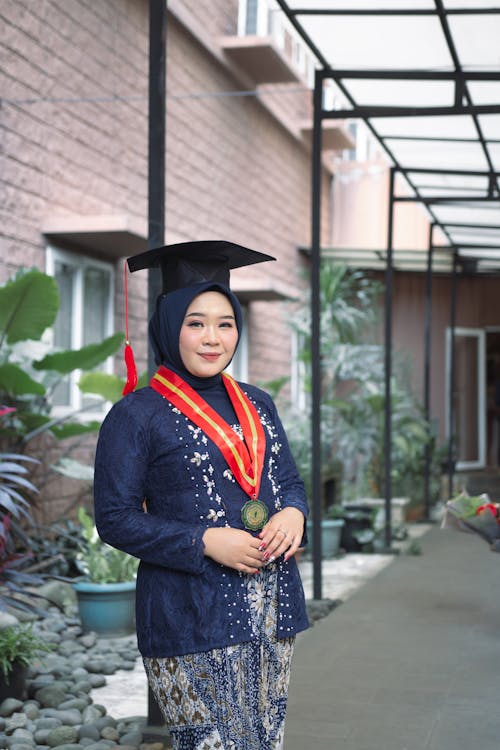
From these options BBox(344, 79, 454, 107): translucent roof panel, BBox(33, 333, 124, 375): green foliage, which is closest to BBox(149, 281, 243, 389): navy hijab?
BBox(33, 333, 124, 375): green foliage

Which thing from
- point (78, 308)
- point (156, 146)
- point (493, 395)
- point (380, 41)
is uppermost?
point (380, 41)

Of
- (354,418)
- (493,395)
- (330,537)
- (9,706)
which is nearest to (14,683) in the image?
(9,706)

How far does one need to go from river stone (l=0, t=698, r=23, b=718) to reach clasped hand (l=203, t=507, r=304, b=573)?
2387 mm

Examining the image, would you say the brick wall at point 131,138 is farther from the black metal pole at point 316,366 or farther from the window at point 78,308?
the black metal pole at point 316,366

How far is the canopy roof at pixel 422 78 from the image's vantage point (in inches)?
225

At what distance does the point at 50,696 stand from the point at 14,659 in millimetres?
288

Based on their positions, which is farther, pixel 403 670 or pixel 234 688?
pixel 403 670

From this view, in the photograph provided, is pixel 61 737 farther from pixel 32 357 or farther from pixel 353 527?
pixel 353 527

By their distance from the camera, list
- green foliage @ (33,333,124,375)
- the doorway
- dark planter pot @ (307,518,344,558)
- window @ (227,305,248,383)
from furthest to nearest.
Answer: the doorway, window @ (227,305,248,383), dark planter pot @ (307,518,344,558), green foliage @ (33,333,124,375)

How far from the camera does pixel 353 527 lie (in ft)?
32.0

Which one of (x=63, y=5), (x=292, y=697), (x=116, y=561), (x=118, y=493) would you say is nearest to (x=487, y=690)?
(x=292, y=697)

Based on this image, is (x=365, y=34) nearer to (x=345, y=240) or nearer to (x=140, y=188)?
(x=140, y=188)

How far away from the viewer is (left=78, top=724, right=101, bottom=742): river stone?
4.11m

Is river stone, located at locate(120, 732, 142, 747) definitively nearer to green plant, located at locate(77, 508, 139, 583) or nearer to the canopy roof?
green plant, located at locate(77, 508, 139, 583)
